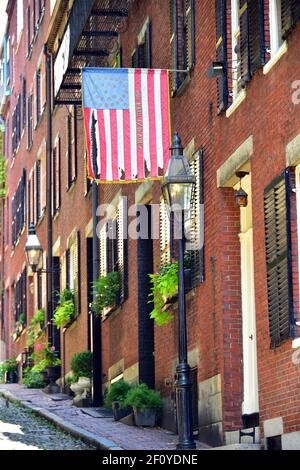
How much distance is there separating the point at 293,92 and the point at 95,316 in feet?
35.3

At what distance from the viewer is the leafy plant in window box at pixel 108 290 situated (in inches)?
877

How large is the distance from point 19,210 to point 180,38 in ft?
68.4

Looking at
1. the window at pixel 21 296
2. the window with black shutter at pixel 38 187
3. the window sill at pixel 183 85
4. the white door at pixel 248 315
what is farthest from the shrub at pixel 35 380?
the white door at pixel 248 315

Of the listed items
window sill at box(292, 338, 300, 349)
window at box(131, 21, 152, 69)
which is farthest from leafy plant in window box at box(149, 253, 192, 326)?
window sill at box(292, 338, 300, 349)

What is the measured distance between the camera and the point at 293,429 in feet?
43.0

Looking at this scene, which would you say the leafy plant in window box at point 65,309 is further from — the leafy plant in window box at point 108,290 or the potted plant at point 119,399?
the potted plant at point 119,399

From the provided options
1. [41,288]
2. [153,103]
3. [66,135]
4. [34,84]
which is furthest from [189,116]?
[34,84]

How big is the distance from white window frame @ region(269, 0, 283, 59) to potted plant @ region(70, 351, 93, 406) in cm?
1081

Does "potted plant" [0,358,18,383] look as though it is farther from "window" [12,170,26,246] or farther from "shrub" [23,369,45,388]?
"shrub" [23,369,45,388]

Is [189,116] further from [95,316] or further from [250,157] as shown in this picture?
[95,316]

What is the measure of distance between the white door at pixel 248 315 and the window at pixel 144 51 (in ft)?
16.9

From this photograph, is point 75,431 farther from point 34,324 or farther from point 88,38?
point 34,324

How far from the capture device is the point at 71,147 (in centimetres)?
2798
